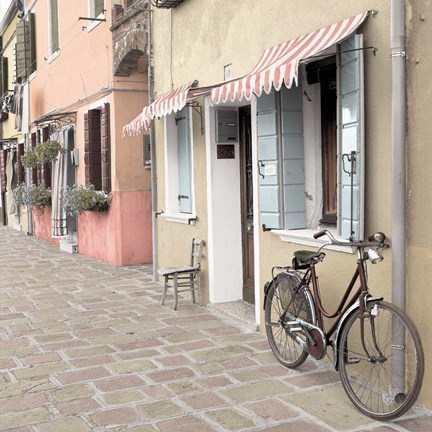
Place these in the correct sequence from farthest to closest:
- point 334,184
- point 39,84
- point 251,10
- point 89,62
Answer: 1. point 39,84
2. point 89,62
3. point 251,10
4. point 334,184

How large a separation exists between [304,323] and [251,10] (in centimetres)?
312

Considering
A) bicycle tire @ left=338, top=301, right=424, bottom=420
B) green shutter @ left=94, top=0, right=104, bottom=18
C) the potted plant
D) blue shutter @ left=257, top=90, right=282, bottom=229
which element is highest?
green shutter @ left=94, top=0, right=104, bottom=18

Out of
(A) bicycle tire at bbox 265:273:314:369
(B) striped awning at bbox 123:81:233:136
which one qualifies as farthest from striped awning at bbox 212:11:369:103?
(A) bicycle tire at bbox 265:273:314:369

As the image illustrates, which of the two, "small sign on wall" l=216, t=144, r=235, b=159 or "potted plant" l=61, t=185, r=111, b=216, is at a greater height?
"small sign on wall" l=216, t=144, r=235, b=159

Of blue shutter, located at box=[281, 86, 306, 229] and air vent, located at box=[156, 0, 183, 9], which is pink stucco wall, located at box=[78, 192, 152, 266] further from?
blue shutter, located at box=[281, 86, 306, 229]

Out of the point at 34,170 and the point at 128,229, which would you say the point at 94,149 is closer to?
the point at 128,229

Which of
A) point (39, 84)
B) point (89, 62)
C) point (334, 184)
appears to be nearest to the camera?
point (334, 184)

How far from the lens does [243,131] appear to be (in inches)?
284

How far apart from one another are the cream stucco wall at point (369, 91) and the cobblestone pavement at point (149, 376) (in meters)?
0.68

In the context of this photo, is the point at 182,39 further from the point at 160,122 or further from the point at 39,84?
the point at 39,84

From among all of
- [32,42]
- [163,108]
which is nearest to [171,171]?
[163,108]

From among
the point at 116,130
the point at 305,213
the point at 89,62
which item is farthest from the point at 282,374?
the point at 89,62

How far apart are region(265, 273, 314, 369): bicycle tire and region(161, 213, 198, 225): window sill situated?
252 centimetres

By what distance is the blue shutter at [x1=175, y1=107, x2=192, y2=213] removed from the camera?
305 inches
